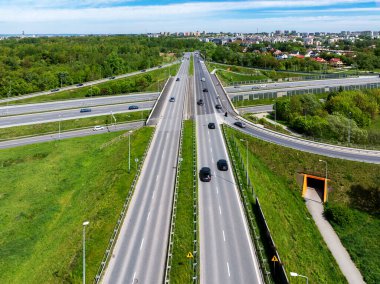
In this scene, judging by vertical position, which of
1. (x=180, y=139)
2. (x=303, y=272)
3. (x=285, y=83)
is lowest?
(x=303, y=272)

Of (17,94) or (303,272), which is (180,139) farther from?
(17,94)

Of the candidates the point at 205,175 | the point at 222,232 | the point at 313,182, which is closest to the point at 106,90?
the point at 205,175

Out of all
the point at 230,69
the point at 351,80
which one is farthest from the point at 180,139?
the point at 230,69

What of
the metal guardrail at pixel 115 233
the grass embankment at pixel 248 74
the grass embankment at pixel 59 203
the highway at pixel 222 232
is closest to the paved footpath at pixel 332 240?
the highway at pixel 222 232

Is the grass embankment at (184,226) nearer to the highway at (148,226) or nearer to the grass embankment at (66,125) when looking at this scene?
the highway at (148,226)

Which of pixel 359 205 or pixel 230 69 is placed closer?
pixel 359 205

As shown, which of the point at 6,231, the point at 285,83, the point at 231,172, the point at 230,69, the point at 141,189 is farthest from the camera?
the point at 230,69

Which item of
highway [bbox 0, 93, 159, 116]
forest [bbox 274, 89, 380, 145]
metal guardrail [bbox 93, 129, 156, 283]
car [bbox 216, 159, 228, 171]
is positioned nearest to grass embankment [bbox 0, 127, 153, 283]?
metal guardrail [bbox 93, 129, 156, 283]
